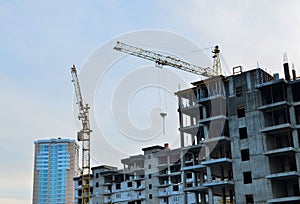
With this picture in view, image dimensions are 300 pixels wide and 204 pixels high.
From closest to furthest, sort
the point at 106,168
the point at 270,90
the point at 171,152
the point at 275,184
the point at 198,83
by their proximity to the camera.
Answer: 1. the point at 275,184
2. the point at 270,90
3. the point at 198,83
4. the point at 171,152
5. the point at 106,168

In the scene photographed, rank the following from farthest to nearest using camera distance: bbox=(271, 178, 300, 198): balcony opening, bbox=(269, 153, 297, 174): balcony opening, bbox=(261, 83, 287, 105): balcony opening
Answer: bbox=(261, 83, 287, 105): balcony opening < bbox=(269, 153, 297, 174): balcony opening < bbox=(271, 178, 300, 198): balcony opening

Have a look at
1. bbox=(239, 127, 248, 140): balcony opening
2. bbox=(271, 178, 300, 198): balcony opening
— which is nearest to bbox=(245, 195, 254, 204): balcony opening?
bbox=(271, 178, 300, 198): balcony opening

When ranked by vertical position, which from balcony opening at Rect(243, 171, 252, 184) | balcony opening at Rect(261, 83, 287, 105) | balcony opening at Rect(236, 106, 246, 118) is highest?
balcony opening at Rect(261, 83, 287, 105)

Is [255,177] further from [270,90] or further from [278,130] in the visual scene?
[270,90]

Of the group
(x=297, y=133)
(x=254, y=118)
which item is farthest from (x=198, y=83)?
(x=297, y=133)

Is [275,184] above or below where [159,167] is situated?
below

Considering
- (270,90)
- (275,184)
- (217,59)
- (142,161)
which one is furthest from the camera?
(142,161)

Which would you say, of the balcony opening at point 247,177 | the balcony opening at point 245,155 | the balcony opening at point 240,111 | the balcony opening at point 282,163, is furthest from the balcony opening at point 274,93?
the balcony opening at point 247,177

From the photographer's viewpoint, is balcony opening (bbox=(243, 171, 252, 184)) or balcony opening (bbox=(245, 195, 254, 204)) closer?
balcony opening (bbox=(245, 195, 254, 204))

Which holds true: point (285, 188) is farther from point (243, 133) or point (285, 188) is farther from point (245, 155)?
point (243, 133)

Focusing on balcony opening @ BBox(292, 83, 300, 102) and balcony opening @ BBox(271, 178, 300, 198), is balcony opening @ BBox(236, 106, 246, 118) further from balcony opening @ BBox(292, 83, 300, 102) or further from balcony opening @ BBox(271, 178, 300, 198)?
balcony opening @ BBox(271, 178, 300, 198)

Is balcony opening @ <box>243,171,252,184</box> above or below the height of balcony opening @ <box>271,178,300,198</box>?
above

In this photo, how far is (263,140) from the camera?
59750 millimetres

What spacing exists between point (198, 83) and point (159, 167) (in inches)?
1527
